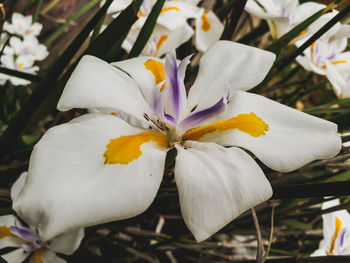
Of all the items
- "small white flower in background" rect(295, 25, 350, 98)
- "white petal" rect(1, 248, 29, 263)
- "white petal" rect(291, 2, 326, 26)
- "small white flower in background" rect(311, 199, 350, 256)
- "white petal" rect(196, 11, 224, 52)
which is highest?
"white petal" rect(291, 2, 326, 26)

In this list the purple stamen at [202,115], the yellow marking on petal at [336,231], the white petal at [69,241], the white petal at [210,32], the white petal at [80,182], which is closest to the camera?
the white petal at [80,182]

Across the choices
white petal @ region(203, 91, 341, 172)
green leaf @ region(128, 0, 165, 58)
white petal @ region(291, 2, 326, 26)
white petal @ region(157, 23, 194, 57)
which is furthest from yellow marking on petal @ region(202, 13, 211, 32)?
white petal @ region(203, 91, 341, 172)

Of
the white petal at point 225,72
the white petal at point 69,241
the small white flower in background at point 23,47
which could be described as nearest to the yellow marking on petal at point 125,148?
the white petal at point 225,72

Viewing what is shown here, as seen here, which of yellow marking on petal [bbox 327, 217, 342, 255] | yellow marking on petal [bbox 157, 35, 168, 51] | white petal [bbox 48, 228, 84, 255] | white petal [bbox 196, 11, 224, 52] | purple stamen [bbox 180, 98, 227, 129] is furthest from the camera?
white petal [bbox 196, 11, 224, 52]

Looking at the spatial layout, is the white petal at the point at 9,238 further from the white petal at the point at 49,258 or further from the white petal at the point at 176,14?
the white petal at the point at 176,14

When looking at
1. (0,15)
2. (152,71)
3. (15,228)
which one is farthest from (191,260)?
(0,15)

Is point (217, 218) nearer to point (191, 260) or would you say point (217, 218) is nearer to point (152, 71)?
point (152, 71)

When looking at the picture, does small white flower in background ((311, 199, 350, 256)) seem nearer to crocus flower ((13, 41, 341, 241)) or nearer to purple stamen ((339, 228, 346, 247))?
purple stamen ((339, 228, 346, 247))

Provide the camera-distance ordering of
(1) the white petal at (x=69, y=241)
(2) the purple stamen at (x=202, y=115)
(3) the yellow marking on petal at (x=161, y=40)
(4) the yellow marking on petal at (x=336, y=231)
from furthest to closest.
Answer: (3) the yellow marking on petal at (x=161, y=40), (4) the yellow marking on petal at (x=336, y=231), (1) the white petal at (x=69, y=241), (2) the purple stamen at (x=202, y=115)
